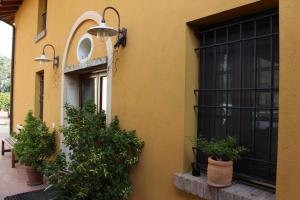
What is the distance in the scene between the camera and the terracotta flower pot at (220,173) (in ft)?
9.16

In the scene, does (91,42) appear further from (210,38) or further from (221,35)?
(221,35)

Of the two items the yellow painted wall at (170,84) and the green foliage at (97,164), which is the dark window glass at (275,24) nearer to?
the yellow painted wall at (170,84)

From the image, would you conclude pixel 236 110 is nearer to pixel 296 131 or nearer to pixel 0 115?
pixel 296 131

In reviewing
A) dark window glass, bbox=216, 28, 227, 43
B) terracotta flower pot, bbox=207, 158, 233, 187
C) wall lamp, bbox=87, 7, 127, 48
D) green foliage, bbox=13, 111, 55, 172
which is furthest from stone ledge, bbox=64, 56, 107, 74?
terracotta flower pot, bbox=207, 158, 233, 187

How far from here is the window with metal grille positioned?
2.79m

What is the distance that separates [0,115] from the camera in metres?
32.2

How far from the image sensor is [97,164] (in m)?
3.79

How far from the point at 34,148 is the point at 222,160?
182 inches

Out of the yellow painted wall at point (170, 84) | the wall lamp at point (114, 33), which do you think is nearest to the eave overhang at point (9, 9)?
the yellow painted wall at point (170, 84)

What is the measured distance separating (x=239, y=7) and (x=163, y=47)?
107 cm

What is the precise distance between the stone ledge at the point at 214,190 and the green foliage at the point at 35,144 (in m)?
3.80

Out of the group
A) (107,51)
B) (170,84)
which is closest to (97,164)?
(170,84)

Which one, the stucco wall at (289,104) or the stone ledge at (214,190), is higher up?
the stucco wall at (289,104)

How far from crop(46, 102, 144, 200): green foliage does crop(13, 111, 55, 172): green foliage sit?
2194mm
